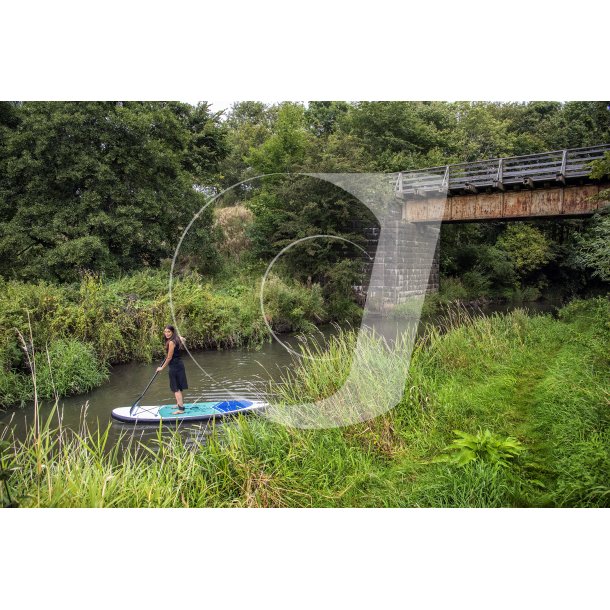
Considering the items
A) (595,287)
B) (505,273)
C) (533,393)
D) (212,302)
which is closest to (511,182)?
(505,273)

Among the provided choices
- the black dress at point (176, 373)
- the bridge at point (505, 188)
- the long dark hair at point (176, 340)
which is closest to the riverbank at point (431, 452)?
the black dress at point (176, 373)

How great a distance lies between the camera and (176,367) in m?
3.79

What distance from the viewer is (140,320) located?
434 centimetres

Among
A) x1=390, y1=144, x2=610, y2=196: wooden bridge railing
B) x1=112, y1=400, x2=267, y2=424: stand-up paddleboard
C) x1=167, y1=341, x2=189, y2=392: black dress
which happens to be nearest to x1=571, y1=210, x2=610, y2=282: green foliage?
x1=390, y1=144, x2=610, y2=196: wooden bridge railing

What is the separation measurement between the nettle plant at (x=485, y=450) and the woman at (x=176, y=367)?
2.04 m

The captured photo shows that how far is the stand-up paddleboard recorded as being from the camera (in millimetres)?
3686

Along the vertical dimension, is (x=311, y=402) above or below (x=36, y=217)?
below

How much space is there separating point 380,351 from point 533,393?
103cm

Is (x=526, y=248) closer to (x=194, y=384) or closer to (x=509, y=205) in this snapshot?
(x=509, y=205)

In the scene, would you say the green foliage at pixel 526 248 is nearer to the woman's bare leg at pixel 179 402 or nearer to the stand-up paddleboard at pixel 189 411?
the stand-up paddleboard at pixel 189 411

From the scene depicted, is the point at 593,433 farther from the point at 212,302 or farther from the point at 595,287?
the point at 212,302

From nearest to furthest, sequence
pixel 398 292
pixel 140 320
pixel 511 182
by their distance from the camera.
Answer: pixel 511 182 → pixel 398 292 → pixel 140 320

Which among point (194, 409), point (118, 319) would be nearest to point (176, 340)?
point (194, 409)
